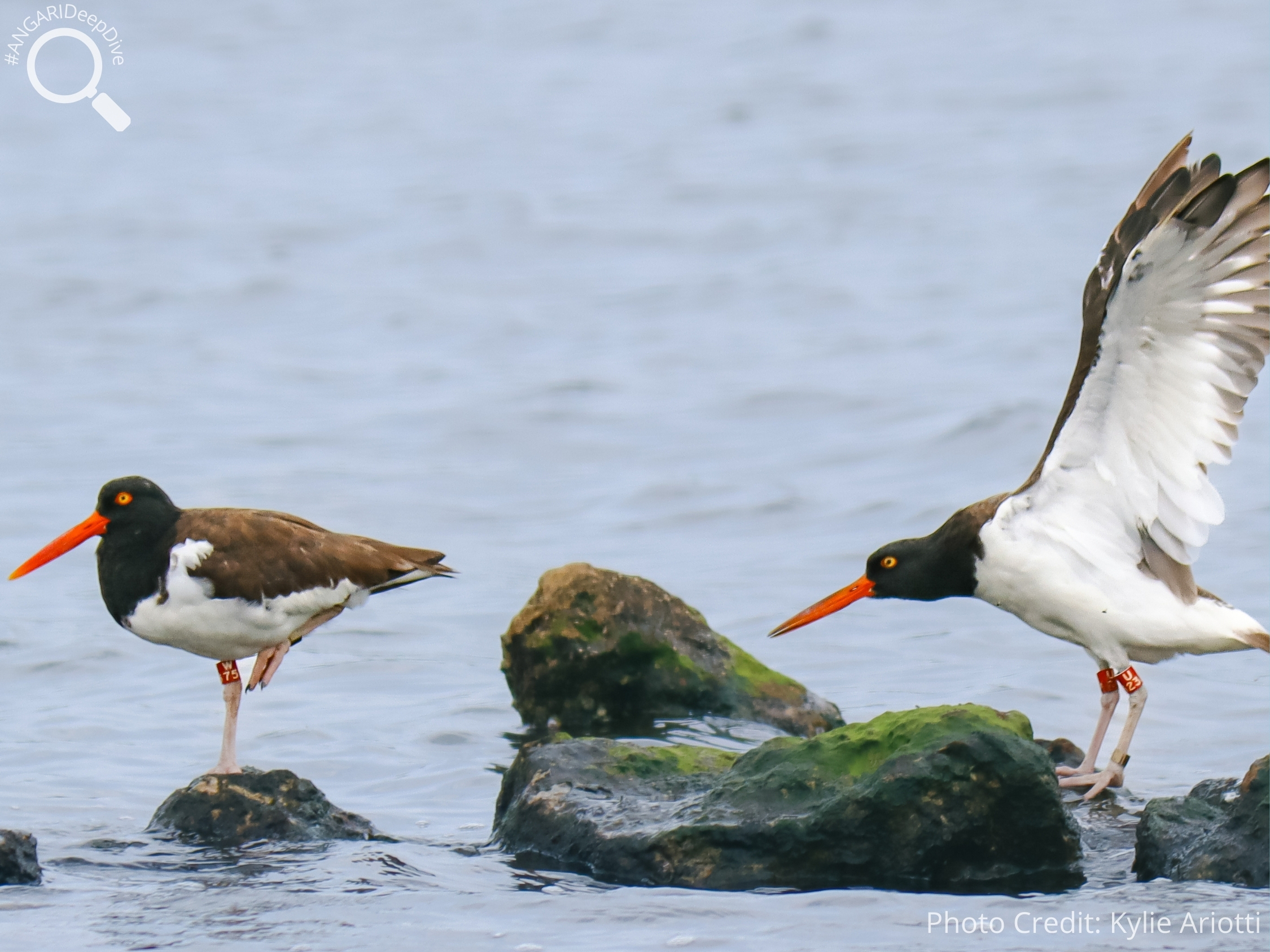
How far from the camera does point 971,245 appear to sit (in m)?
21.8

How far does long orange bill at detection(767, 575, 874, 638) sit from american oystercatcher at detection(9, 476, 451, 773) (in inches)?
Result: 78.1

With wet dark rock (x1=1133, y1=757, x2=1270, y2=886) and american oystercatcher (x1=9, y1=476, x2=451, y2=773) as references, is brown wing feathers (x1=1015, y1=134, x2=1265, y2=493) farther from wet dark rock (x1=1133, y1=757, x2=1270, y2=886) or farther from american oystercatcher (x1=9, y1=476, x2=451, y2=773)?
american oystercatcher (x1=9, y1=476, x2=451, y2=773)

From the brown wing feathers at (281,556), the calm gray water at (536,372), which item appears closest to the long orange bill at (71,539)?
the brown wing feathers at (281,556)

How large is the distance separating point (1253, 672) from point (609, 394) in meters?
8.43

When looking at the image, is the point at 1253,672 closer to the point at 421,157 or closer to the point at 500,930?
the point at 500,930

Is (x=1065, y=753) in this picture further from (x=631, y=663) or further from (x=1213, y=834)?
(x=631, y=663)

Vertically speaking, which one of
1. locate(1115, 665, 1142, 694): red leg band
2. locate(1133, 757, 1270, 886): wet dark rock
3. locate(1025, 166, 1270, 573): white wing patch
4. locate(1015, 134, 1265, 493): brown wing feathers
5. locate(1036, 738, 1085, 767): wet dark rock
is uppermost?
locate(1015, 134, 1265, 493): brown wing feathers

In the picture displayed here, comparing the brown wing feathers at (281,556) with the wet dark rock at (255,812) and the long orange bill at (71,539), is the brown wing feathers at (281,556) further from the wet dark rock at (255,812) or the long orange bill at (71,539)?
the wet dark rock at (255,812)

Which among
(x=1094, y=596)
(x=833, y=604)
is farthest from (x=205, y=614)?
(x=1094, y=596)

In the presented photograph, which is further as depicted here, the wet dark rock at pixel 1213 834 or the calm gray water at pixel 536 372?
the calm gray water at pixel 536 372

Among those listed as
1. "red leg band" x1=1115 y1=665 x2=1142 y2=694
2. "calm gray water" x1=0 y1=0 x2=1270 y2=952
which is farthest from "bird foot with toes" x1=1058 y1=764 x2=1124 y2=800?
"red leg band" x1=1115 y1=665 x2=1142 y2=694

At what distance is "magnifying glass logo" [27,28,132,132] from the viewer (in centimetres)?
2733

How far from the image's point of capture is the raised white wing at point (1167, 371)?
6684mm

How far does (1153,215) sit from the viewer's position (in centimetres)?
687
